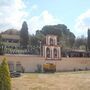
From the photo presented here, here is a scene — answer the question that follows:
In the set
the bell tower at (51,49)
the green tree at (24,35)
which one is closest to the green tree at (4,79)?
the bell tower at (51,49)

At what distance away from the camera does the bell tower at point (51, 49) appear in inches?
2203

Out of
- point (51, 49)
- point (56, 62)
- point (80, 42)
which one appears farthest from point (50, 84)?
point (80, 42)

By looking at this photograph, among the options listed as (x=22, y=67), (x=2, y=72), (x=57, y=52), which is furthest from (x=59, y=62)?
(x=2, y=72)

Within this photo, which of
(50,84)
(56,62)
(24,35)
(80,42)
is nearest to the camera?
(50,84)

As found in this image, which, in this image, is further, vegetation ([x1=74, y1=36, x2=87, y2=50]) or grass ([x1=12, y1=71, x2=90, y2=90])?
vegetation ([x1=74, y1=36, x2=87, y2=50])

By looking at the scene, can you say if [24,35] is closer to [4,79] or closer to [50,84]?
[50,84]

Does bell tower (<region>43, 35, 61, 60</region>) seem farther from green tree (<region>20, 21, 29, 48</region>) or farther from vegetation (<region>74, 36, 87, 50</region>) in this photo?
vegetation (<region>74, 36, 87, 50</region>)

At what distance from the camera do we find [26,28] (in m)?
76.6

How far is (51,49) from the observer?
56844 mm

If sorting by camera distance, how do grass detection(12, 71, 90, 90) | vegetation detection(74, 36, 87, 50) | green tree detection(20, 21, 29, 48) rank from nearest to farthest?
grass detection(12, 71, 90, 90), green tree detection(20, 21, 29, 48), vegetation detection(74, 36, 87, 50)

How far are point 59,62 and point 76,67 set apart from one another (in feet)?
13.0

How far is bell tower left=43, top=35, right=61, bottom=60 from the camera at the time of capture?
56.0 metres

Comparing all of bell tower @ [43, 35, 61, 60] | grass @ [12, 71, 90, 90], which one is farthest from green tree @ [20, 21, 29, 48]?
grass @ [12, 71, 90, 90]

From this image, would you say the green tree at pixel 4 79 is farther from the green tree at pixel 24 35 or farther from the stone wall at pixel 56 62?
the green tree at pixel 24 35
